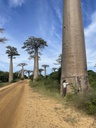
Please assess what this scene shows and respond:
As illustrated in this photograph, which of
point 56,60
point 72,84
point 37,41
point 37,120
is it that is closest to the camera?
point 37,120

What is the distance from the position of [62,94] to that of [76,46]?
8.34 ft

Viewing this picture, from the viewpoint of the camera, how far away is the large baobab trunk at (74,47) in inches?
316

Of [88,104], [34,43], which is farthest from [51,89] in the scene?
[34,43]

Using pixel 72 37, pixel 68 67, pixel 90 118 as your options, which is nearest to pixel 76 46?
pixel 72 37

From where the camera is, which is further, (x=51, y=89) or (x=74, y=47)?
(x=51, y=89)

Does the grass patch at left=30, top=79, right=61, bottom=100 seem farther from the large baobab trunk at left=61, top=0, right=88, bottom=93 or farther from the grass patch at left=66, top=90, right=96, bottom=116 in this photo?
the grass patch at left=66, top=90, right=96, bottom=116

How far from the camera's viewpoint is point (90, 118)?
14.9 ft

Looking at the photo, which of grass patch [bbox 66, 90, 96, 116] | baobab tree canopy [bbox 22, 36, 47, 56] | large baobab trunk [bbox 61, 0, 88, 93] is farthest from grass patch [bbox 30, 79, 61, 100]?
baobab tree canopy [bbox 22, 36, 47, 56]

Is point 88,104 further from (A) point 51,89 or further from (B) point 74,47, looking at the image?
(A) point 51,89

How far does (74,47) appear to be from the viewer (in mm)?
8188

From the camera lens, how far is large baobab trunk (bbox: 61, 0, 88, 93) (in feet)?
26.3

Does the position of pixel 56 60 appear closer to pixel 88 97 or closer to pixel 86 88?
pixel 86 88

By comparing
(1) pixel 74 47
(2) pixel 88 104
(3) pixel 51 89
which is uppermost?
(1) pixel 74 47

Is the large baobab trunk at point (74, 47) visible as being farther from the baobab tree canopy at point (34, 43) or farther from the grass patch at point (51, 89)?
the baobab tree canopy at point (34, 43)
